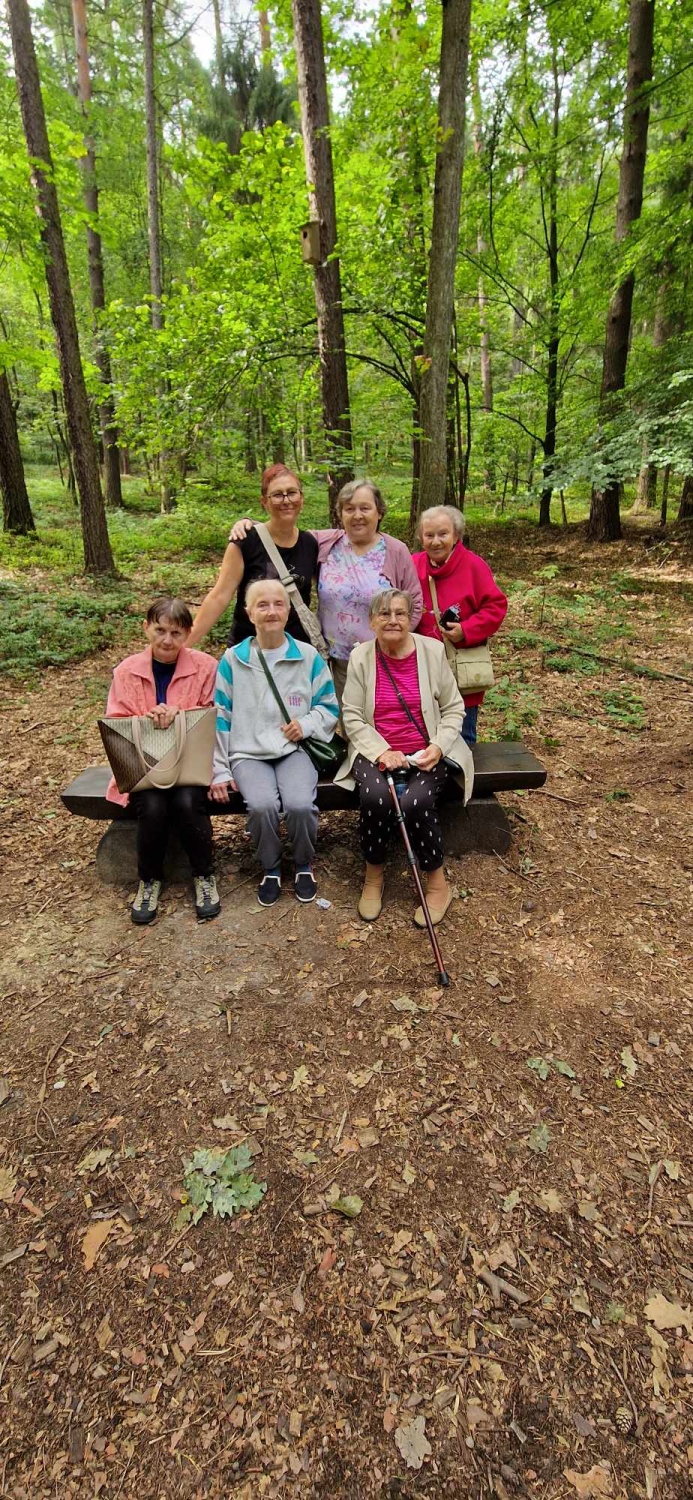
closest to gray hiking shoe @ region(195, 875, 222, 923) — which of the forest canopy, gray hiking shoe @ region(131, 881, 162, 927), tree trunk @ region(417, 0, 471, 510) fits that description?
gray hiking shoe @ region(131, 881, 162, 927)

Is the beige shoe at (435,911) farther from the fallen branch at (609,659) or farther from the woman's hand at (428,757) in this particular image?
the fallen branch at (609,659)

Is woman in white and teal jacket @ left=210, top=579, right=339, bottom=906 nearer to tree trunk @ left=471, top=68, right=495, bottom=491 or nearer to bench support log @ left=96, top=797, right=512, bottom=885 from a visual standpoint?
bench support log @ left=96, top=797, right=512, bottom=885

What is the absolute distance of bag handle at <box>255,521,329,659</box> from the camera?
3.25 m

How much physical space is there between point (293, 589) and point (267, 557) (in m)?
0.21

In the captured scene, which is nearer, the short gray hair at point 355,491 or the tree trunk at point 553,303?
the short gray hair at point 355,491

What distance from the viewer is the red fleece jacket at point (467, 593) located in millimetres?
3402

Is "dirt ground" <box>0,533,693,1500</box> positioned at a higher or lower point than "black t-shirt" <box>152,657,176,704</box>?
lower

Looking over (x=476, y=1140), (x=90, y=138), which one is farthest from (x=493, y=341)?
(x=476, y=1140)

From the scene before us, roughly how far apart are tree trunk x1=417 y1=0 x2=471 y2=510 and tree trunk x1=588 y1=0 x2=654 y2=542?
11.7 ft

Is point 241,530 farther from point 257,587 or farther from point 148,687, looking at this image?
point 148,687

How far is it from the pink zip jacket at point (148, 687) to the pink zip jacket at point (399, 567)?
858 mm

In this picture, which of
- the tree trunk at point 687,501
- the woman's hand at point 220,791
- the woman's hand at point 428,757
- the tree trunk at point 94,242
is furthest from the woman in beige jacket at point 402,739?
the tree trunk at point 687,501

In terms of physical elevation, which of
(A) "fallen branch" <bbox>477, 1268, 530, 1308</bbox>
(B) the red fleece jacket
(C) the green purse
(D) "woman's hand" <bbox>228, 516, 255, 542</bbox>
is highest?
(D) "woman's hand" <bbox>228, 516, 255, 542</bbox>

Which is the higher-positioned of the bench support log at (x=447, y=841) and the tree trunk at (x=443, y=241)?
the tree trunk at (x=443, y=241)
